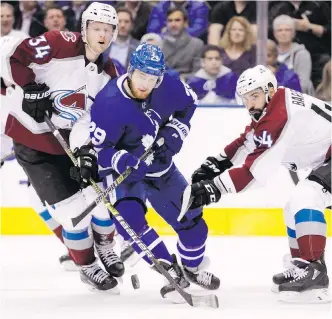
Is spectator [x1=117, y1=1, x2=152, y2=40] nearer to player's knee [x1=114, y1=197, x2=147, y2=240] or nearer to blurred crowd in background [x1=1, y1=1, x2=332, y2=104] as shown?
blurred crowd in background [x1=1, y1=1, x2=332, y2=104]

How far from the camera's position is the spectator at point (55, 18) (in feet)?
20.6

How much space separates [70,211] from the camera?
4367 millimetres

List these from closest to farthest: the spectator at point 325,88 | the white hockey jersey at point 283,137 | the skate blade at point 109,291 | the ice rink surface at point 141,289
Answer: the ice rink surface at point 141,289
the white hockey jersey at point 283,137
the skate blade at point 109,291
the spectator at point 325,88

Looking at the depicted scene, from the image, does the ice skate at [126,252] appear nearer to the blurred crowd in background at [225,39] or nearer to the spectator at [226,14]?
the blurred crowd in background at [225,39]

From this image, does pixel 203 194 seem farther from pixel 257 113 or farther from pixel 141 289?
pixel 141 289

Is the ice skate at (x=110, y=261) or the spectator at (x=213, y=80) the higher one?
the spectator at (x=213, y=80)

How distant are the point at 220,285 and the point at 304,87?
1.95m

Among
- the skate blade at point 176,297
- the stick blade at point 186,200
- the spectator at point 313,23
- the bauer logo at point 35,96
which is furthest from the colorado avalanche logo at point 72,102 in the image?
the spectator at point 313,23

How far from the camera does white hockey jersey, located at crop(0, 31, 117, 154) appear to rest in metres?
4.41

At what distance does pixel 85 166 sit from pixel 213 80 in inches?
84.2

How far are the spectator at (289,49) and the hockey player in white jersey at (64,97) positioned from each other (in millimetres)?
1898

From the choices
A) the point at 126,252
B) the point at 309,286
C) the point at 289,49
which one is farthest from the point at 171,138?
the point at 289,49

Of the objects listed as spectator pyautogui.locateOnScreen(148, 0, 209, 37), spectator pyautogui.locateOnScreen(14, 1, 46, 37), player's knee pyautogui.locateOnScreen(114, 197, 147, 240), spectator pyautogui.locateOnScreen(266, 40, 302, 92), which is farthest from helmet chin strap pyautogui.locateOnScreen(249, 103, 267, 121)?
spectator pyautogui.locateOnScreen(14, 1, 46, 37)

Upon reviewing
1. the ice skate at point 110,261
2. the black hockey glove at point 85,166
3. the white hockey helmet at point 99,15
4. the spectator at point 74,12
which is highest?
the white hockey helmet at point 99,15
